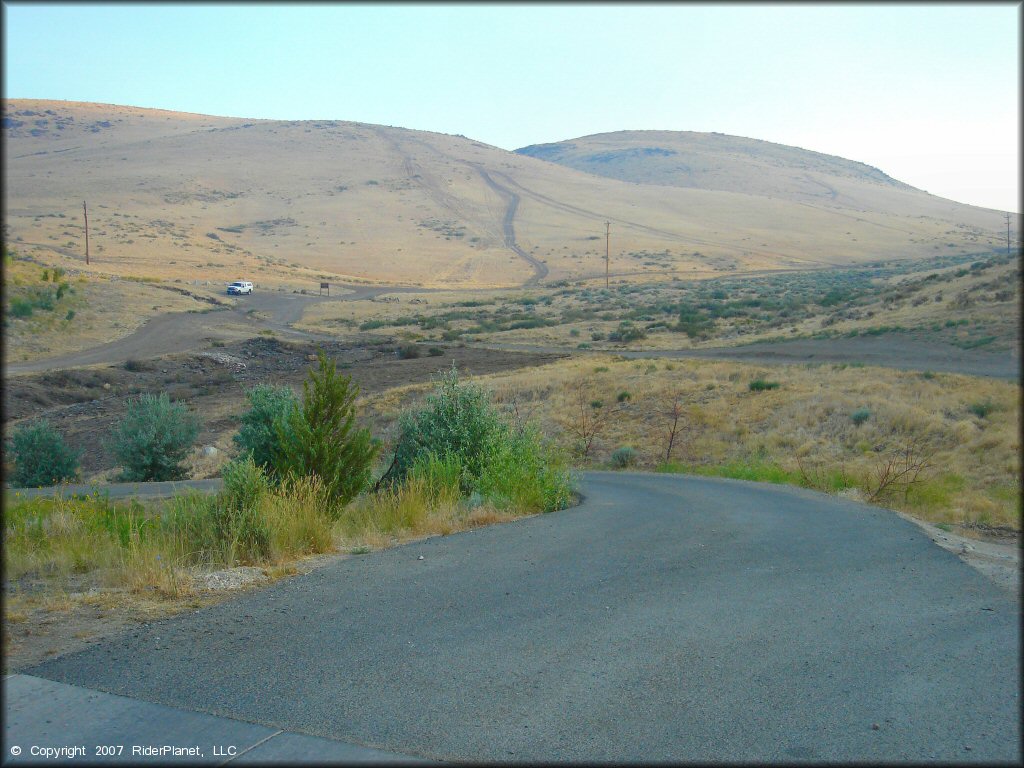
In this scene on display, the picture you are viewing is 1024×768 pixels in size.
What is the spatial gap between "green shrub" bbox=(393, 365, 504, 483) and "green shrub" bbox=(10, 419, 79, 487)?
1304 centimetres

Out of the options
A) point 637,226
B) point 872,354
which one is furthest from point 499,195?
point 872,354

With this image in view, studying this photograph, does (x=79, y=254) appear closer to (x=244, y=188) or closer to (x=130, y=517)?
(x=244, y=188)

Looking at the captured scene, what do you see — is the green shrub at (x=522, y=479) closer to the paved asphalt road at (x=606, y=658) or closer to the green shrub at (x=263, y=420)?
the green shrub at (x=263, y=420)

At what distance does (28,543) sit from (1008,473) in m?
17.9

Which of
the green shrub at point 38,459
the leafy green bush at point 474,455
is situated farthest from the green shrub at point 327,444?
the green shrub at point 38,459

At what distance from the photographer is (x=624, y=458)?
83.6 ft

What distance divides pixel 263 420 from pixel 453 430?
451 centimetres

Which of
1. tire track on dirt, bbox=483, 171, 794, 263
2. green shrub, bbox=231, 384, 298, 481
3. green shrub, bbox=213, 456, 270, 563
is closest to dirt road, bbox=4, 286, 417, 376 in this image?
green shrub, bbox=231, 384, 298, 481

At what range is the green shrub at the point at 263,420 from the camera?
45.4 feet

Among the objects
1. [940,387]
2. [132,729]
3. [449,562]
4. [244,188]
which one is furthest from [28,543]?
[244,188]

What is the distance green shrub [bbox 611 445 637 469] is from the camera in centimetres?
2536

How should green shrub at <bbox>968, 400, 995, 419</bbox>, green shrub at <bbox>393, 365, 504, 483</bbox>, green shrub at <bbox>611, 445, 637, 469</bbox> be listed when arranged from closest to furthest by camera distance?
green shrub at <bbox>393, 365, 504, 483</bbox> < green shrub at <bbox>968, 400, 995, 419</bbox> < green shrub at <bbox>611, 445, 637, 469</bbox>

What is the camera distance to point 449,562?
799 centimetres

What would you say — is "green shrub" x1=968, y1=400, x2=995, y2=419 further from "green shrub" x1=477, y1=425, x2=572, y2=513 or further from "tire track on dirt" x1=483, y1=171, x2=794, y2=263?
"tire track on dirt" x1=483, y1=171, x2=794, y2=263
